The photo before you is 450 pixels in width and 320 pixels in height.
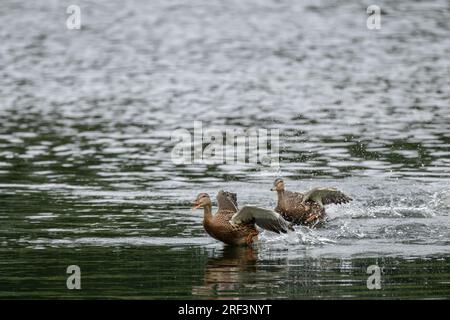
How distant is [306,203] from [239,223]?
2.04 meters

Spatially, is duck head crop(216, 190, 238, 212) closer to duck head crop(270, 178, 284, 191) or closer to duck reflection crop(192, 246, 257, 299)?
duck reflection crop(192, 246, 257, 299)

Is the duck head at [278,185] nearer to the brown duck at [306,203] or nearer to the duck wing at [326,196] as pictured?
the brown duck at [306,203]

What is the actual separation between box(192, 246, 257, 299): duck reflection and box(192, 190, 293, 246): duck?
0.19m

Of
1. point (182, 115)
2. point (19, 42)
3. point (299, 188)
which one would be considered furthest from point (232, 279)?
point (19, 42)

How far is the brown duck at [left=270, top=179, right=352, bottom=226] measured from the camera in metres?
19.9

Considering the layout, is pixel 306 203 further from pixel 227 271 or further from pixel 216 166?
pixel 216 166

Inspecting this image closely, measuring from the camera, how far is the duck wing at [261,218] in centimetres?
1797

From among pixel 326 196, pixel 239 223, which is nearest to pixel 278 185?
pixel 326 196

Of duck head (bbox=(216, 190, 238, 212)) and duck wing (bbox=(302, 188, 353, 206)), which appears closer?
duck head (bbox=(216, 190, 238, 212))

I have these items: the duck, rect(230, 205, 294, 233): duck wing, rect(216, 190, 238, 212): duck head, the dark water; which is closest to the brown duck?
the dark water

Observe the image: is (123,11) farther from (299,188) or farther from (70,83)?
(299,188)

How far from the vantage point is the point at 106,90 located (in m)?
36.6

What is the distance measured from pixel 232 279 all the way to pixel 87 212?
527 centimetres
